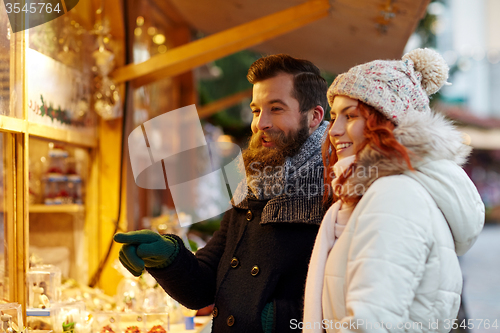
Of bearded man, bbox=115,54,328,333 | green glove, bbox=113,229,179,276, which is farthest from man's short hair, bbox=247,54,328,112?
green glove, bbox=113,229,179,276

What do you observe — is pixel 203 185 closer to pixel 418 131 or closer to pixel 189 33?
pixel 418 131

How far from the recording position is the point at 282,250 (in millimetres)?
1404

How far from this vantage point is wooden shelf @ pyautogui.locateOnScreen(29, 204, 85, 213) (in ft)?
7.36

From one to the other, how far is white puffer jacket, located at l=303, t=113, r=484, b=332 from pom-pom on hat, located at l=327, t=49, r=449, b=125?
56 millimetres

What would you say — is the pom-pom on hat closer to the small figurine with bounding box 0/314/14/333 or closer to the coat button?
the coat button

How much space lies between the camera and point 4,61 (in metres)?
1.55

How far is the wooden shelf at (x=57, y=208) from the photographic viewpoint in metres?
2.24

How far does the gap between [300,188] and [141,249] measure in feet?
1.72

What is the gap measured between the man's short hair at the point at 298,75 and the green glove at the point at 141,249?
2.07 feet

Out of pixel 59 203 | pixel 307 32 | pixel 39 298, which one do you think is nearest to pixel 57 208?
pixel 59 203

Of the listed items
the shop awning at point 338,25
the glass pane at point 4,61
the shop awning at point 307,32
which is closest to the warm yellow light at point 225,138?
the shop awning at point 338,25

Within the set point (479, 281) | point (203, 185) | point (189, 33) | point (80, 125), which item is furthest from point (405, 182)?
point (479, 281)

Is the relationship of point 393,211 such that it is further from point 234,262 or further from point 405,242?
point 234,262

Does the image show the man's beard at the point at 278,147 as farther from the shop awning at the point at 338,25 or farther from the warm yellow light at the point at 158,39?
the warm yellow light at the point at 158,39
